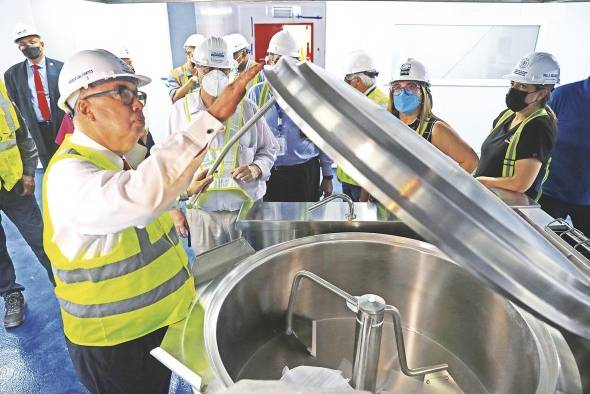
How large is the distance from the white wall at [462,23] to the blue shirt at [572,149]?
194 centimetres

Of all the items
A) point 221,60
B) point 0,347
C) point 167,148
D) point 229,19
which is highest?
point 229,19

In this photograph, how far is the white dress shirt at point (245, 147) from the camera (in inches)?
71.1

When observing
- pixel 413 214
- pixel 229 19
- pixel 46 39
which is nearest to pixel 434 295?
pixel 413 214

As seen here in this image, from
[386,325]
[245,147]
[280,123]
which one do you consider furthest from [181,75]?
[386,325]

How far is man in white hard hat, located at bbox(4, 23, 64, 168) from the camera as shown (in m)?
3.13

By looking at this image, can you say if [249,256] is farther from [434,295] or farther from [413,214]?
[413,214]

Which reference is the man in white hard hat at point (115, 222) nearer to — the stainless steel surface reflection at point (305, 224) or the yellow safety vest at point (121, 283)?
the yellow safety vest at point (121, 283)

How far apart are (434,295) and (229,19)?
3802mm

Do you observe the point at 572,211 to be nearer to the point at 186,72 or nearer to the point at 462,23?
the point at 462,23

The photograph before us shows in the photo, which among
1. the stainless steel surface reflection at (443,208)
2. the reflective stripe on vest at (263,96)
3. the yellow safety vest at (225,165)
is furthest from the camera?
the reflective stripe on vest at (263,96)

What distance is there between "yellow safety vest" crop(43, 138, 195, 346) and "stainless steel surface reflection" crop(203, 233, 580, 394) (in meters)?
0.14

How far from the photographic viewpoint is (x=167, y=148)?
0.80 m

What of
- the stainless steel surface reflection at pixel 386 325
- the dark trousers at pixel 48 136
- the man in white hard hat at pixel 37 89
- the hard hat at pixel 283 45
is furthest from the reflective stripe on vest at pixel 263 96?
the dark trousers at pixel 48 136

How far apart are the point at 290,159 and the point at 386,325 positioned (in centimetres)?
169
